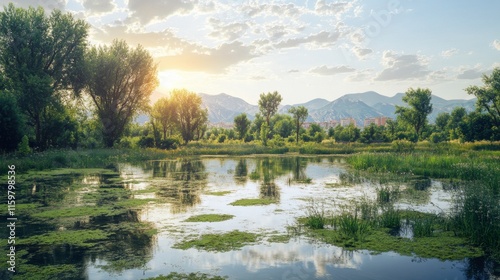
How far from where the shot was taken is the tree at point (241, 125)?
106875 millimetres

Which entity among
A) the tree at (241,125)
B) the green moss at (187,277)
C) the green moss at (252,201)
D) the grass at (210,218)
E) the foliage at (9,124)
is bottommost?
the green moss at (187,277)

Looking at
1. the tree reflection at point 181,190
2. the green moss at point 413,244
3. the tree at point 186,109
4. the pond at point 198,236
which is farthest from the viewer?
the tree at point 186,109

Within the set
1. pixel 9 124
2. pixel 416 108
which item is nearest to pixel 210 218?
pixel 9 124

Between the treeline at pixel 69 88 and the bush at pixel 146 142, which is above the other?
the treeline at pixel 69 88

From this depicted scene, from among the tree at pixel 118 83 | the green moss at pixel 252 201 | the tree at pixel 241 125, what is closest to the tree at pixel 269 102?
the tree at pixel 241 125

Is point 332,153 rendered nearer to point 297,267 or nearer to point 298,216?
point 298,216

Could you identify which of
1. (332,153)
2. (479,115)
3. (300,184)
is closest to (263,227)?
(300,184)

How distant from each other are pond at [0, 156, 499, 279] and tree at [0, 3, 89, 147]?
17.7 metres

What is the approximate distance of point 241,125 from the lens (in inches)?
4250

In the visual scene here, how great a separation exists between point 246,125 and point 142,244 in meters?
99.9

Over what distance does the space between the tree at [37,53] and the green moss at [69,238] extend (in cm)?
2748

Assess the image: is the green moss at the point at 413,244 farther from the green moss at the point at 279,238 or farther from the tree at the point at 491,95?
the tree at the point at 491,95

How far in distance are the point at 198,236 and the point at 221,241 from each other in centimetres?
88

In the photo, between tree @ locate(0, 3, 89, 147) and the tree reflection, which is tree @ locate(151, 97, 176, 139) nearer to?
tree @ locate(0, 3, 89, 147)
